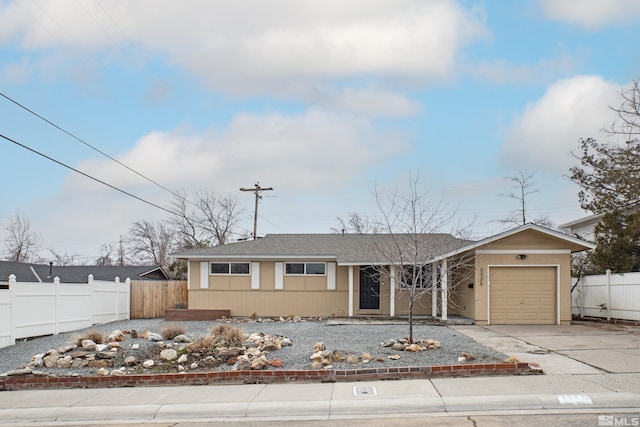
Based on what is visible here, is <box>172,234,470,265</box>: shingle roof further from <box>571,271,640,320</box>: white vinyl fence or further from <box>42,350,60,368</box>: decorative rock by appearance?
<box>42,350,60,368</box>: decorative rock

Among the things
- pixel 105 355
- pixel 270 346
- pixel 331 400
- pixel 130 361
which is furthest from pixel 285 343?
pixel 331 400

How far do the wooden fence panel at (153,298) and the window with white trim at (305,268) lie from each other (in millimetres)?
5062

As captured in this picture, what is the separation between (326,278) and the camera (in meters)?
23.7

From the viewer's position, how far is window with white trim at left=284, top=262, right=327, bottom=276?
2381 centimetres

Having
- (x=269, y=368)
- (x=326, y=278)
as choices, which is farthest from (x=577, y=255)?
(x=269, y=368)

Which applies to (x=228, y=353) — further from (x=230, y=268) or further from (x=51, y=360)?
(x=230, y=268)

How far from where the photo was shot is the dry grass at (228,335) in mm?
12961

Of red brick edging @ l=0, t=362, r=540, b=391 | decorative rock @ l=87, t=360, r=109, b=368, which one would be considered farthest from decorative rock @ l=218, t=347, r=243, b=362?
decorative rock @ l=87, t=360, r=109, b=368

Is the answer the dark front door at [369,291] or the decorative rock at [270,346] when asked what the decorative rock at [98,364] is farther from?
the dark front door at [369,291]

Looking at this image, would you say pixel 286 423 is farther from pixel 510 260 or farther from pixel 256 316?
pixel 256 316

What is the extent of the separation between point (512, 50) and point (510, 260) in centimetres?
757

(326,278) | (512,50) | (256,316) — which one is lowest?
(256,316)

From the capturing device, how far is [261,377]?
10.3m

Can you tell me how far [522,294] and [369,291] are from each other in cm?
637
